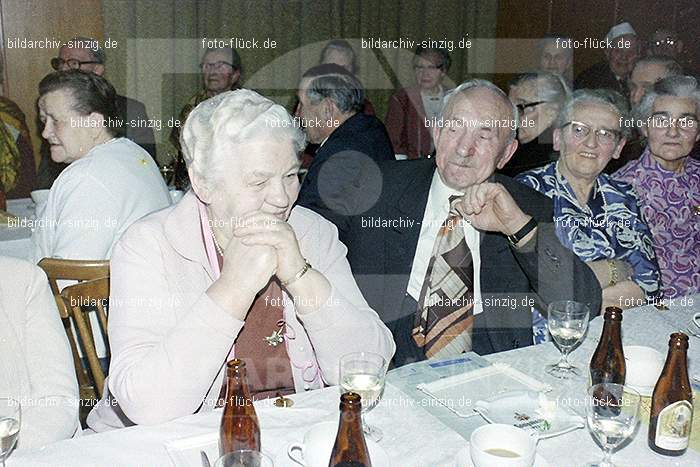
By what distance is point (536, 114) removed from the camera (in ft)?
10.8

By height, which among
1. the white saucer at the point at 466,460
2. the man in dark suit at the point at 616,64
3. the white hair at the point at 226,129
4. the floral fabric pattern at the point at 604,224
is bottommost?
the white saucer at the point at 466,460

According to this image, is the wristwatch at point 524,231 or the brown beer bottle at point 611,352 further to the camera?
the wristwatch at point 524,231

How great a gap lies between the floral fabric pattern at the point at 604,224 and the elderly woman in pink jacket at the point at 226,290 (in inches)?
36.5

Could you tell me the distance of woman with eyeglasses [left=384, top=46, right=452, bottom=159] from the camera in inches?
220

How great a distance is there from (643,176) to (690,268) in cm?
40

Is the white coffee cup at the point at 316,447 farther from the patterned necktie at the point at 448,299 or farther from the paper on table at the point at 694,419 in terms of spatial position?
the patterned necktie at the point at 448,299

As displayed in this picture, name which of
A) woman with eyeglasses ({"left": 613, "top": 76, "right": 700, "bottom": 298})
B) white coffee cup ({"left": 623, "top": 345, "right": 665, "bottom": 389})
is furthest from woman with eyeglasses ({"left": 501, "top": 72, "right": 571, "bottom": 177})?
white coffee cup ({"left": 623, "top": 345, "right": 665, "bottom": 389})

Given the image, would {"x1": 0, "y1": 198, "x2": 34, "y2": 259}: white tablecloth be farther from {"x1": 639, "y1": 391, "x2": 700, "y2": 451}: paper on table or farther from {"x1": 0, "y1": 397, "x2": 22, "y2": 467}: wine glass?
{"x1": 639, "y1": 391, "x2": 700, "y2": 451}: paper on table

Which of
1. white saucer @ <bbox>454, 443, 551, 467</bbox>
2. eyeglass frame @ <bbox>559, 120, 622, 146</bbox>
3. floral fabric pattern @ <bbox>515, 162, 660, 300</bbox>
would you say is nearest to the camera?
white saucer @ <bbox>454, 443, 551, 467</bbox>

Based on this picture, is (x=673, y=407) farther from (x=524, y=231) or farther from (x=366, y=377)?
(x=524, y=231)

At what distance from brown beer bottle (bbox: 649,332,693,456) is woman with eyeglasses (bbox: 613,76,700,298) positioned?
1.56 meters

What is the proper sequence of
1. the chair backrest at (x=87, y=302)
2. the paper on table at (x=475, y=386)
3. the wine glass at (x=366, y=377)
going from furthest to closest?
1. the chair backrest at (x=87, y=302)
2. the paper on table at (x=475, y=386)
3. the wine glass at (x=366, y=377)

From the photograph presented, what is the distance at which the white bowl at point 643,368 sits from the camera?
1.54m

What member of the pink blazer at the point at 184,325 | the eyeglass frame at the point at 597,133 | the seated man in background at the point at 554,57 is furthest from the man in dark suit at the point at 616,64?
the pink blazer at the point at 184,325
